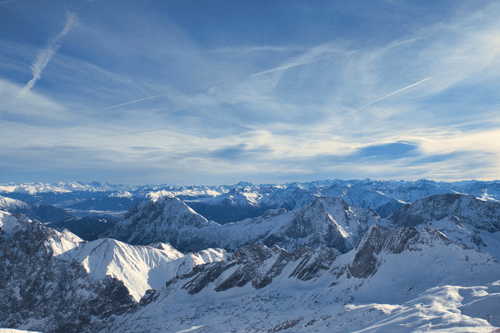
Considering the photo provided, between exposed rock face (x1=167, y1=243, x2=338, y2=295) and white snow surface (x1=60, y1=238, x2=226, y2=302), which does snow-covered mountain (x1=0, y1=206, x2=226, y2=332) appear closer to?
white snow surface (x1=60, y1=238, x2=226, y2=302)

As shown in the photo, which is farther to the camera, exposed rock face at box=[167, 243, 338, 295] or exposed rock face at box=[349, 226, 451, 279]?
exposed rock face at box=[167, 243, 338, 295]

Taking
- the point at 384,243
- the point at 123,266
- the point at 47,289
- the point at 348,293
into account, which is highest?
the point at 384,243

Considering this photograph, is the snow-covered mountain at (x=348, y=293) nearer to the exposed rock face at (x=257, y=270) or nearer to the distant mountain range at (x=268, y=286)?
the distant mountain range at (x=268, y=286)

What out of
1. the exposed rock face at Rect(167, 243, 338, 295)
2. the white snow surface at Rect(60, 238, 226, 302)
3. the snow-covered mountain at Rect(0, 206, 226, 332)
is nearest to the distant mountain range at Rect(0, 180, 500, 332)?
the exposed rock face at Rect(167, 243, 338, 295)

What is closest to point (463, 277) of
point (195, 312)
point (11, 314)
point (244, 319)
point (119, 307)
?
point (244, 319)

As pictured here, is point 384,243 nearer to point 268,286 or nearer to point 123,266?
point 268,286

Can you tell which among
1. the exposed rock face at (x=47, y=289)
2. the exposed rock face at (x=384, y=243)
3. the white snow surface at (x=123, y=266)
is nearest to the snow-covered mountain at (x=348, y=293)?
the exposed rock face at (x=384, y=243)

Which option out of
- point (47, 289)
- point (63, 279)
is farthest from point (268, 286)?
point (47, 289)

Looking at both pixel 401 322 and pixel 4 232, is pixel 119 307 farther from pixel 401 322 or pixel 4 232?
pixel 401 322
